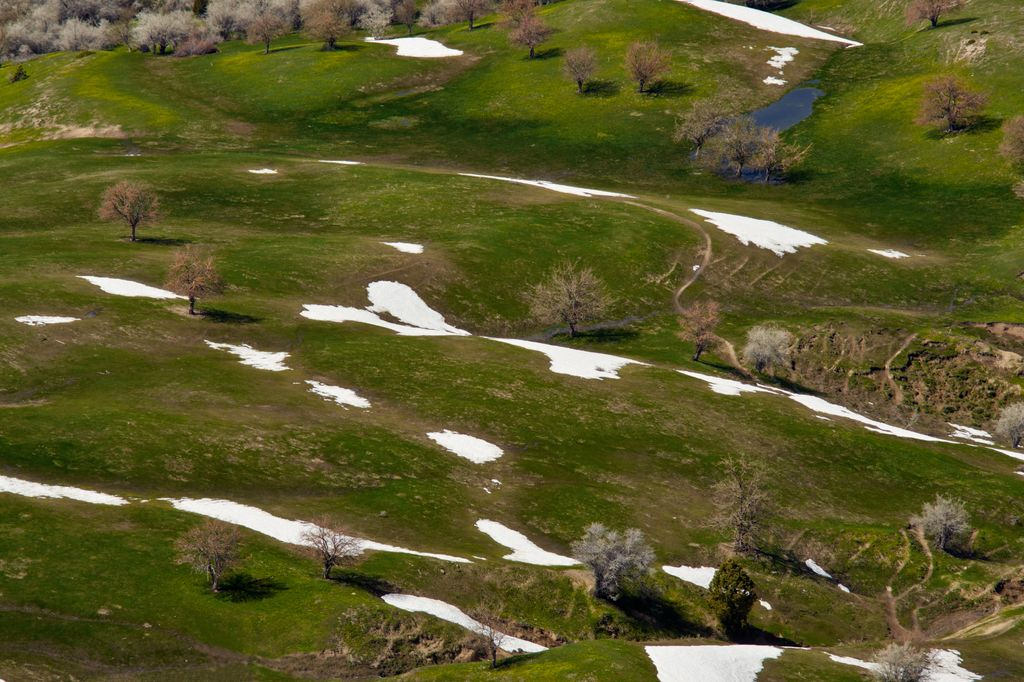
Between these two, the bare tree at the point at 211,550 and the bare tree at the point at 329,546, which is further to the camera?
the bare tree at the point at 329,546

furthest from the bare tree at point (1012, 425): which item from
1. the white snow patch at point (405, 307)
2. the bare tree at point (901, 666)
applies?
the white snow patch at point (405, 307)

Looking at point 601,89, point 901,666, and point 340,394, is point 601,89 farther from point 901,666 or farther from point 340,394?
Answer: point 901,666

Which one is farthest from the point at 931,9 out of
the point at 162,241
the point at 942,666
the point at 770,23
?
the point at 942,666

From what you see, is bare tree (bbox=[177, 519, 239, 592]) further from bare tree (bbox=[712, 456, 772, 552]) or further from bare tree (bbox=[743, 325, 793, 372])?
bare tree (bbox=[743, 325, 793, 372])

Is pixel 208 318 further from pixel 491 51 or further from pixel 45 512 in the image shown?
pixel 491 51

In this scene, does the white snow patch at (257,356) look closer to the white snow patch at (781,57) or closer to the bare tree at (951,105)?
the bare tree at (951,105)

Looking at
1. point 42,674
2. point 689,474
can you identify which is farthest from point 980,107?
point 42,674
